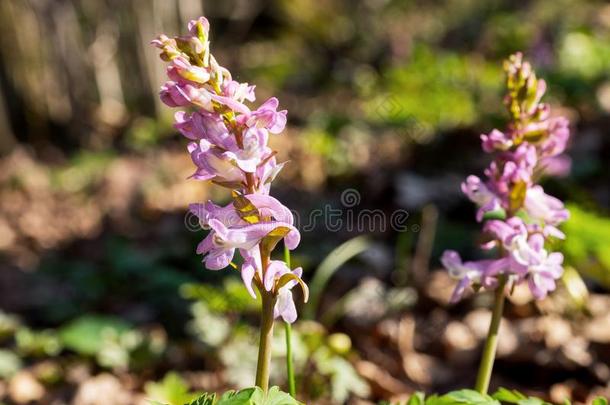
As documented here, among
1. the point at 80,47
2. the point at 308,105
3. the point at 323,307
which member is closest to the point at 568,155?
the point at 323,307

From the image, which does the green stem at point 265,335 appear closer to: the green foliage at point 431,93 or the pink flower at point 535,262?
the pink flower at point 535,262

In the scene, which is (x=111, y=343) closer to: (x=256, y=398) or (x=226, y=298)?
(x=226, y=298)

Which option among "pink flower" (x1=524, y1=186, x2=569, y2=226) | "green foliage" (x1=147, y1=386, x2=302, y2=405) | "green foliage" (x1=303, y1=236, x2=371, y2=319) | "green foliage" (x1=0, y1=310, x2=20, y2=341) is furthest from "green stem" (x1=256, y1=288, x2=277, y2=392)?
"green foliage" (x1=0, y1=310, x2=20, y2=341)

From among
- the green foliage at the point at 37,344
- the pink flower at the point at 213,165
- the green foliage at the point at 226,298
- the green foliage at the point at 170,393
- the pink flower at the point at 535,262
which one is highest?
the pink flower at the point at 213,165

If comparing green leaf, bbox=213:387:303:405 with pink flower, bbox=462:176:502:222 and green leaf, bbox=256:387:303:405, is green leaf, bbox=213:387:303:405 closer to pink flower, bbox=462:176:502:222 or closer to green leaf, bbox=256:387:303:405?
green leaf, bbox=256:387:303:405

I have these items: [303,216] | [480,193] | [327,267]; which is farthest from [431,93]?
[480,193]

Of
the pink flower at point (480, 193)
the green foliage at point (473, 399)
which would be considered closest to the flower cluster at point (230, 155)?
the green foliage at point (473, 399)

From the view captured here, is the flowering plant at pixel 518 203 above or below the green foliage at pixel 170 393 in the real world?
above
